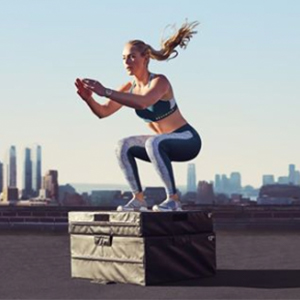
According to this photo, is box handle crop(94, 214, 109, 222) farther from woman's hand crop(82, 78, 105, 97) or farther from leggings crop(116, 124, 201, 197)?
woman's hand crop(82, 78, 105, 97)

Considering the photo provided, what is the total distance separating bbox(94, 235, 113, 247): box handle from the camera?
8992 mm

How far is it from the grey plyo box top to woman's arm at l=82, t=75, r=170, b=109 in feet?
4.29

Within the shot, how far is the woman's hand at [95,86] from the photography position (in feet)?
28.8

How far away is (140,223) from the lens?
8547 mm

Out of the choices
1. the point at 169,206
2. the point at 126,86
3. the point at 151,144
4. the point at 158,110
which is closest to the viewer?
the point at 151,144

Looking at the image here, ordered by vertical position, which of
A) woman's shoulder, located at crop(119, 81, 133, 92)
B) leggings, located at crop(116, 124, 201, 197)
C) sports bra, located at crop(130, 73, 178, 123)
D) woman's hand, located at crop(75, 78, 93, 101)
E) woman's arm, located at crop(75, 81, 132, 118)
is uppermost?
woman's shoulder, located at crop(119, 81, 133, 92)

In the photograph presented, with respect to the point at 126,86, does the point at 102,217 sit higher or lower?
lower

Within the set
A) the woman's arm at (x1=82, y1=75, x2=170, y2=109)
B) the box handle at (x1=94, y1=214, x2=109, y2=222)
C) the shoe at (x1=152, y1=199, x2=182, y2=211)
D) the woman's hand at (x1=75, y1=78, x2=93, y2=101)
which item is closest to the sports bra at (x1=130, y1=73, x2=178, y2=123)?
the woman's arm at (x1=82, y1=75, x2=170, y2=109)

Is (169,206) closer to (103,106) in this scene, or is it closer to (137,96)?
(137,96)

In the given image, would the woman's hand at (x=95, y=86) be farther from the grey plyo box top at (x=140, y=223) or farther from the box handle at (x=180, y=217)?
the box handle at (x=180, y=217)

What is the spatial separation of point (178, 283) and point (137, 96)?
7.33 feet

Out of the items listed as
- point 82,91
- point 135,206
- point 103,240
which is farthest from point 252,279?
Result: point 82,91

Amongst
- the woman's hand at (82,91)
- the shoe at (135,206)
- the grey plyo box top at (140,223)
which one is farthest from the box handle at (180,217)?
the woman's hand at (82,91)

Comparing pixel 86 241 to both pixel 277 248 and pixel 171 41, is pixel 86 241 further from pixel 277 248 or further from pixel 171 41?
pixel 277 248
